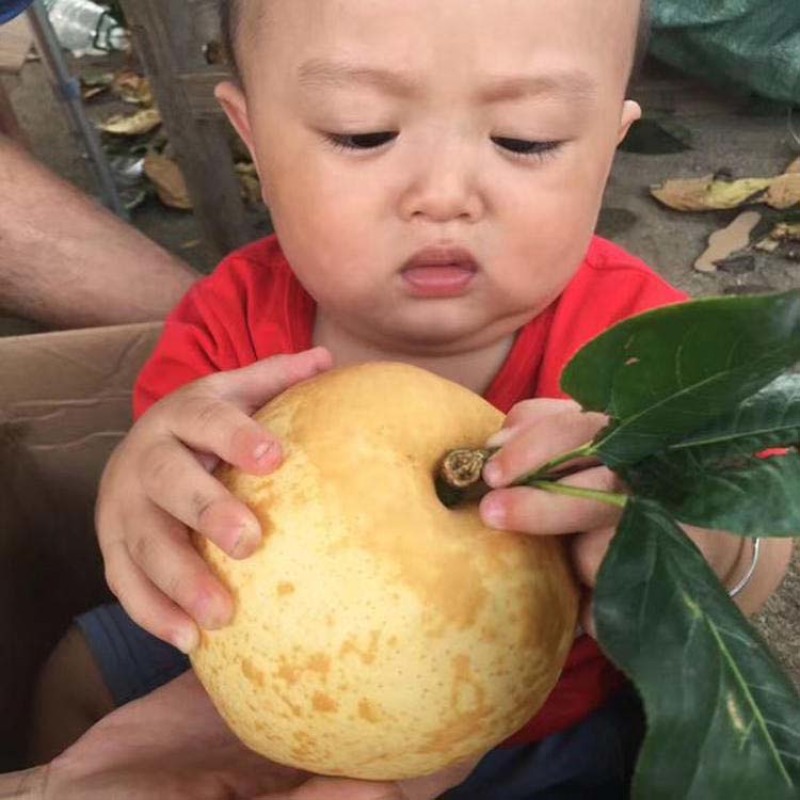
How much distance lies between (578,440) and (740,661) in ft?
0.59

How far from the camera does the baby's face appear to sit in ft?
2.54

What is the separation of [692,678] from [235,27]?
2.41 ft

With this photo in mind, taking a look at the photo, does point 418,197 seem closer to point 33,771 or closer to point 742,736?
point 742,736

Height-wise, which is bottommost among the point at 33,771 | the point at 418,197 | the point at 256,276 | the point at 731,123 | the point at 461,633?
the point at 731,123

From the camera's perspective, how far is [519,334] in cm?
110

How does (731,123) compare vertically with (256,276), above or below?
below

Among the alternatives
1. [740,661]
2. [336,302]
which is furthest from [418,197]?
[740,661]

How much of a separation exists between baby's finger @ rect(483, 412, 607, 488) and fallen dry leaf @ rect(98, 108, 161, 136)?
2.59 m

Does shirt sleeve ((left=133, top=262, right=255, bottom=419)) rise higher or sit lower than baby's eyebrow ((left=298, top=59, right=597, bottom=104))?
lower

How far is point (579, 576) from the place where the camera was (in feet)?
2.39

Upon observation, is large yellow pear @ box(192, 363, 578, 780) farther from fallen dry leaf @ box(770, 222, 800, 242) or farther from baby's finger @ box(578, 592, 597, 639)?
fallen dry leaf @ box(770, 222, 800, 242)

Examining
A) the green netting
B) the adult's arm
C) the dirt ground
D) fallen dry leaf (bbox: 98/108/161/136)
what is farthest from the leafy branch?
fallen dry leaf (bbox: 98/108/161/136)

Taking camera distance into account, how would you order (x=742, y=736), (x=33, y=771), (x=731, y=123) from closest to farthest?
(x=742, y=736) < (x=33, y=771) < (x=731, y=123)

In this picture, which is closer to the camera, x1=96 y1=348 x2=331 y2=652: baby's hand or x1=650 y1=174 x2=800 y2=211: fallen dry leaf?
x1=96 y1=348 x2=331 y2=652: baby's hand
